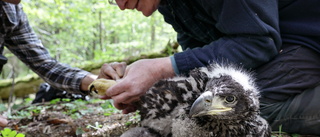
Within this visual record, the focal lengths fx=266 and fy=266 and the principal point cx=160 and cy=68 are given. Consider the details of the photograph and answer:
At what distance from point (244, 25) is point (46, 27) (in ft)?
44.5

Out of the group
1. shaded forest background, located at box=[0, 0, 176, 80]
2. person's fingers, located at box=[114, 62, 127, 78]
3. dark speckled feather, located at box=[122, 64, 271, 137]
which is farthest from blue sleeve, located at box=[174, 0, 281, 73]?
shaded forest background, located at box=[0, 0, 176, 80]

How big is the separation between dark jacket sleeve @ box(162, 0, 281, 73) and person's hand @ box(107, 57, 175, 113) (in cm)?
14

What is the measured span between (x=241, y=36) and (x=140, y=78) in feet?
3.10

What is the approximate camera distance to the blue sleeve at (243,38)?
7.10 ft

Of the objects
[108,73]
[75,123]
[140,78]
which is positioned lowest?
[75,123]

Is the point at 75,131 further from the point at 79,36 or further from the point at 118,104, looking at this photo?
the point at 79,36

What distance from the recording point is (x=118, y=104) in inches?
104

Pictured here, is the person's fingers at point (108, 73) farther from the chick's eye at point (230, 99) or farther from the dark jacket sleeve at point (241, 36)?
the chick's eye at point (230, 99)

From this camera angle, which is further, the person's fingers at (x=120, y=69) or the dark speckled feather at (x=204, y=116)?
the person's fingers at (x=120, y=69)

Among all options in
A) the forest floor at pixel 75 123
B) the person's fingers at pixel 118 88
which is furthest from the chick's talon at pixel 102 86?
the forest floor at pixel 75 123

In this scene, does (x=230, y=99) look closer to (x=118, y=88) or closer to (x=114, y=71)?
(x=118, y=88)

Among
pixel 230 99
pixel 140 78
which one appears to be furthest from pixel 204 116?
pixel 140 78

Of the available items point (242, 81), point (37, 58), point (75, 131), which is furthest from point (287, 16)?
point (37, 58)

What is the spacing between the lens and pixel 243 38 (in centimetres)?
226
